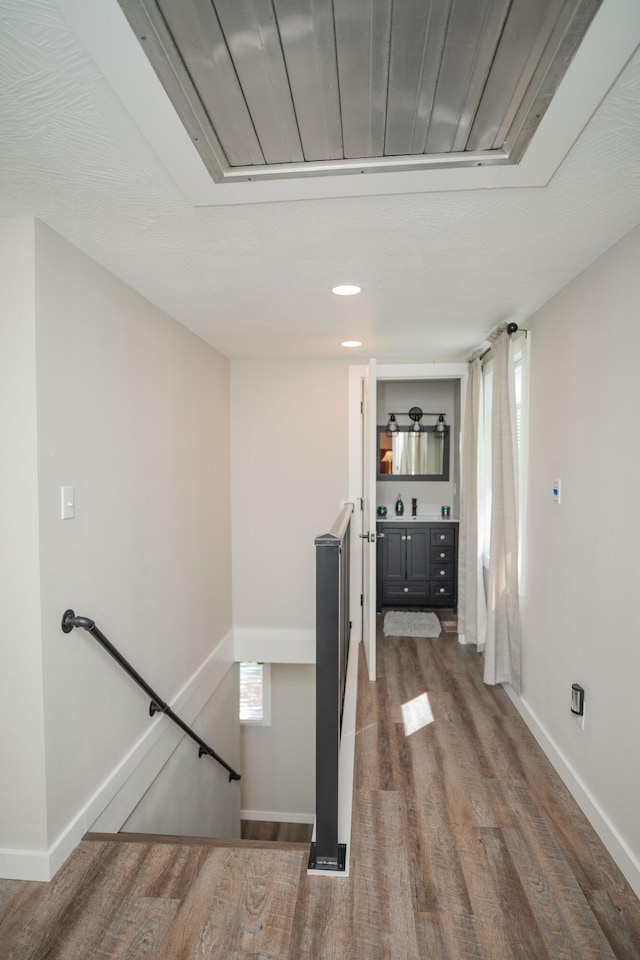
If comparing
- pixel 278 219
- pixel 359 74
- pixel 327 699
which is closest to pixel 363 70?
pixel 359 74

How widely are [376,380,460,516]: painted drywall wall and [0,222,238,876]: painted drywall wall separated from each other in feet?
7.99

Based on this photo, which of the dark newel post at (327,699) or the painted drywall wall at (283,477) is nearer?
the dark newel post at (327,699)

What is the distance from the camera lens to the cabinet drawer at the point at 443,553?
519 cm

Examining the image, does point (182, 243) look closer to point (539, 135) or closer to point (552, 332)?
point (539, 135)

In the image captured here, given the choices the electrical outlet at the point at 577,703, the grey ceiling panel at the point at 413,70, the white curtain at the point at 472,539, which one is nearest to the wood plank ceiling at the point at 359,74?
the grey ceiling panel at the point at 413,70

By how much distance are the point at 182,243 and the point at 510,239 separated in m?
1.28

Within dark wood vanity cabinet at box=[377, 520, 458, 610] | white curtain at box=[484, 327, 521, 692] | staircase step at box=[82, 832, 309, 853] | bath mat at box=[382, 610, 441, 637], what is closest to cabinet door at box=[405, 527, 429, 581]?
dark wood vanity cabinet at box=[377, 520, 458, 610]

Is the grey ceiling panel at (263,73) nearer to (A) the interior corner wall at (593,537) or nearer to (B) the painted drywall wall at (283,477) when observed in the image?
(A) the interior corner wall at (593,537)

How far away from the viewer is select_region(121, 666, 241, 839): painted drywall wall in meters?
2.98

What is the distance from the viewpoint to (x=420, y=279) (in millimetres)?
2564

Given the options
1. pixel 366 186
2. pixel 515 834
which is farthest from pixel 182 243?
pixel 515 834

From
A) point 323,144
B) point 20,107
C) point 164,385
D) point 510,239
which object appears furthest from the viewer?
point 164,385

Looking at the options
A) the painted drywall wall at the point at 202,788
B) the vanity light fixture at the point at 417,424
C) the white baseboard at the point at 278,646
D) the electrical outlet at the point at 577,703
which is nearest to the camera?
the electrical outlet at the point at 577,703

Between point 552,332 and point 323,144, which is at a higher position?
point 323,144
